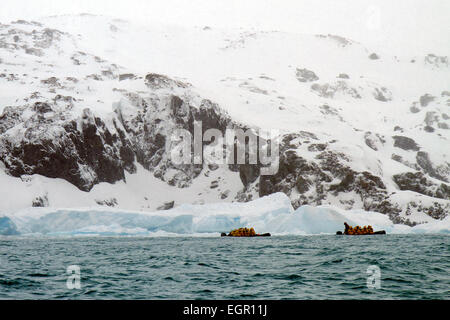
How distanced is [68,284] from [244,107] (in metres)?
180

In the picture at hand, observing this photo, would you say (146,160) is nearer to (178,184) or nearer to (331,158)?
(178,184)

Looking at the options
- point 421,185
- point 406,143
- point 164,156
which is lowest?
point 421,185

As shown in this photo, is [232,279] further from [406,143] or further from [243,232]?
[406,143]

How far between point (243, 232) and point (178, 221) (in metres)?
10.8

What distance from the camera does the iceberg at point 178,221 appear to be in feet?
260

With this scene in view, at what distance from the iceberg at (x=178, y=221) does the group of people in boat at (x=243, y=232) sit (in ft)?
17.3

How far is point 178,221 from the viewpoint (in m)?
80.2

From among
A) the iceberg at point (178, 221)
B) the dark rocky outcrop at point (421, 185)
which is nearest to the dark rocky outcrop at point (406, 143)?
the dark rocky outcrop at point (421, 185)

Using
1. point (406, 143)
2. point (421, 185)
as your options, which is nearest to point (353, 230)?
point (421, 185)

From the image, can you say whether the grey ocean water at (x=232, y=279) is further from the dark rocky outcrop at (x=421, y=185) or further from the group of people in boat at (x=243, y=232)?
the dark rocky outcrop at (x=421, y=185)

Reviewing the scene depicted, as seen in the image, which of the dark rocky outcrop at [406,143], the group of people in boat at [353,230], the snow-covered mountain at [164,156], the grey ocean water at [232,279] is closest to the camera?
the grey ocean water at [232,279]

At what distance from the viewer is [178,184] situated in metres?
182

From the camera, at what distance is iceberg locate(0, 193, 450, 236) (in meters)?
79.2
